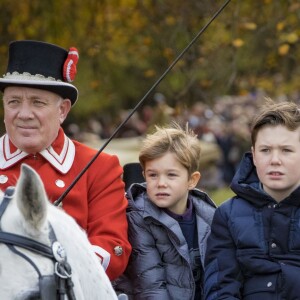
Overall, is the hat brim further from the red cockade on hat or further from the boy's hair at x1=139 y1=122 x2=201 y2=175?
the boy's hair at x1=139 y1=122 x2=201 y2=175

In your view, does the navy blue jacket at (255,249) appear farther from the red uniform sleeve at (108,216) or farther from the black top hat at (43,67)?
the black top hat at (43,67)

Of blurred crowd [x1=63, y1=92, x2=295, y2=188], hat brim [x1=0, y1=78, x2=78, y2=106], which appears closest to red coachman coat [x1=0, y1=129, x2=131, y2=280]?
hat brim [x1=0, y1=78, x2=78, y2=106]

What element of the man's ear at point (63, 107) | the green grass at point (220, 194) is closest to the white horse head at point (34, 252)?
the man's ear at point (63, 107)

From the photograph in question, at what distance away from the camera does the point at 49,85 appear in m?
4.64

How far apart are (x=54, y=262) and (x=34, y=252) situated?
0.26 feet

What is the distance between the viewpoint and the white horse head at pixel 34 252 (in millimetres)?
3318

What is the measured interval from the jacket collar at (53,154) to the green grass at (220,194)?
1806cm

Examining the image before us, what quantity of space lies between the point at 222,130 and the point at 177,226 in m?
26.0

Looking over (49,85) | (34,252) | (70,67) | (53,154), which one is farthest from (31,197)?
(70,67)

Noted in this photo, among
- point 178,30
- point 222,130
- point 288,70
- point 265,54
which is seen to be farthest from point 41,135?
point 222,130

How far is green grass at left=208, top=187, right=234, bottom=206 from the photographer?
76.1ft

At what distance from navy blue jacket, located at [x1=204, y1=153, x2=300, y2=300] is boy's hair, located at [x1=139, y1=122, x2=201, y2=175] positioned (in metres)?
0.46

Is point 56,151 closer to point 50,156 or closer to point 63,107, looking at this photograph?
point 50,156

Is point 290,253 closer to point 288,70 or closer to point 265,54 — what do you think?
point 265,54
